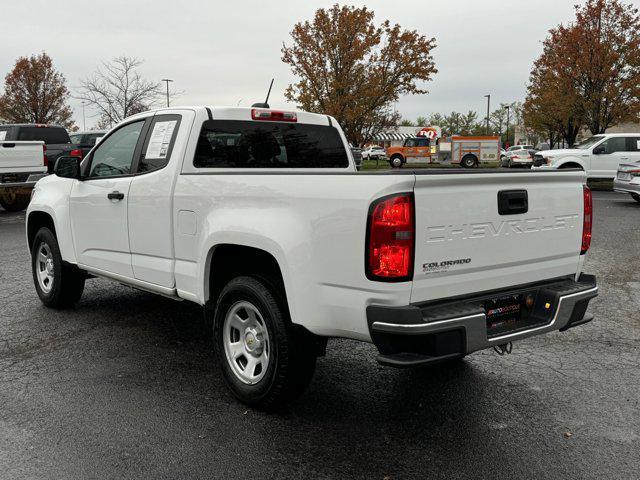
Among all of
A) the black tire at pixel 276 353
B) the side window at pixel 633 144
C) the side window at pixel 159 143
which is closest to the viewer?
the black tire at pixel 276 353

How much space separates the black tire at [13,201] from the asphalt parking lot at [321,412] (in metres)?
10.5

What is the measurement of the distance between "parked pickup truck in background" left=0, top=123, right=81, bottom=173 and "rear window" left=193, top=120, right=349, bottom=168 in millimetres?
14929

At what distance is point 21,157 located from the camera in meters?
14.1

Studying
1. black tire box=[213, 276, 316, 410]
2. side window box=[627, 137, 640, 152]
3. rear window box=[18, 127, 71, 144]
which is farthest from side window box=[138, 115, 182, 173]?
side window box=[627, 137, 640, 152]

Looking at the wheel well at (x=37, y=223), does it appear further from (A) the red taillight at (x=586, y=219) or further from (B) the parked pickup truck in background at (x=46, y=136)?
(B) the parked pickup truck in background at (x=46, y=136)

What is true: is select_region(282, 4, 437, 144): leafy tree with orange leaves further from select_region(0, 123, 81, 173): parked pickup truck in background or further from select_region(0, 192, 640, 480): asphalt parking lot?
select_region(0, 192, 640, 480): asphalt parking lot

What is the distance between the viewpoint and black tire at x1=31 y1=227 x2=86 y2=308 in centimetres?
585

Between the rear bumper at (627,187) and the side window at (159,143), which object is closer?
the side window at (159,143)

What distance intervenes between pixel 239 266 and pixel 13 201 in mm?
13194

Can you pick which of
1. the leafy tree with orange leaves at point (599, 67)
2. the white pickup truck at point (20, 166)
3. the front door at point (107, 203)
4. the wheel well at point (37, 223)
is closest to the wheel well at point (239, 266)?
the front door at point (107, 203)

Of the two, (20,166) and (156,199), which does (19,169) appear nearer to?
(20,166)

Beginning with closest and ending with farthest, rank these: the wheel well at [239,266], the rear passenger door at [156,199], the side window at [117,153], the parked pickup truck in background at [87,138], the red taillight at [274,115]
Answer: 1. the wheel well at [239,266]
2. the rear passenger door at [156,199]
3. the red taillight at [274,115]
4. the side window at [117,153]
5. the parked pickup truck in background at [87,138]

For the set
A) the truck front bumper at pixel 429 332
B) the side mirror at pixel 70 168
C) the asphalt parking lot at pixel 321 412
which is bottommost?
the asphalt parking lot at pixel 321 412

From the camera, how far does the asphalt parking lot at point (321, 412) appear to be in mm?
Answer: 3123
